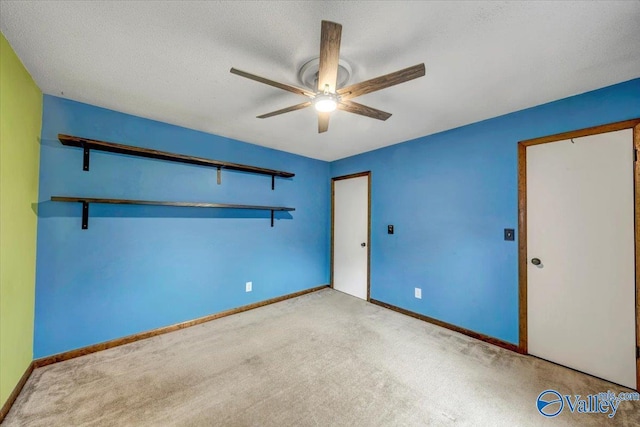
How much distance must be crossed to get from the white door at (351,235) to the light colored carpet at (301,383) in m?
1.23

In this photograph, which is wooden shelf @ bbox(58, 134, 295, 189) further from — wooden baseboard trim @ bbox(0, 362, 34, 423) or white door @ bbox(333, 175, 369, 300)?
wooden baseboard trim @ bbox(0, 362, 34, 423)

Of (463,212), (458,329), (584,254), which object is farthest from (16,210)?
(584,254)

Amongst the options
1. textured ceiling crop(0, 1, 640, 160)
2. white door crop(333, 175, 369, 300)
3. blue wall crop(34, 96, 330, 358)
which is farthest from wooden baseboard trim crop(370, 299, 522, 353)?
textured ceiling crop(0, 1, 640, 160)

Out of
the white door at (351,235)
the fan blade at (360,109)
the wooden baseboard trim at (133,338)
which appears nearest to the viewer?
the fan blade at (360,109)

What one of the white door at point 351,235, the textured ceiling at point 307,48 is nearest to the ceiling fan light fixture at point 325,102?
the textured ceiling at point 307,48

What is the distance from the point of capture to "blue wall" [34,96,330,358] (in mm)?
2109

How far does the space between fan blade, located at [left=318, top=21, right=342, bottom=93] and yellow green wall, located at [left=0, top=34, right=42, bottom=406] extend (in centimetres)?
184

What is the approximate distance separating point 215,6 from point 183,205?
6.29ft

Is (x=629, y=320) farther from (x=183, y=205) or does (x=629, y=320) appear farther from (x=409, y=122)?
(x=183, y=205)

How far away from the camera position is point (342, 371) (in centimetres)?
202

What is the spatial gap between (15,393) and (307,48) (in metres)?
3.00

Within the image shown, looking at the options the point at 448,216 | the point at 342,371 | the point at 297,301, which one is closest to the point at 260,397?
the point at 342,371

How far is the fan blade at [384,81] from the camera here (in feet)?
4.29

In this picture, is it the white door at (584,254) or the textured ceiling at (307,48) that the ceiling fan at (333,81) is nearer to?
the textured ceiling at (307,48)
